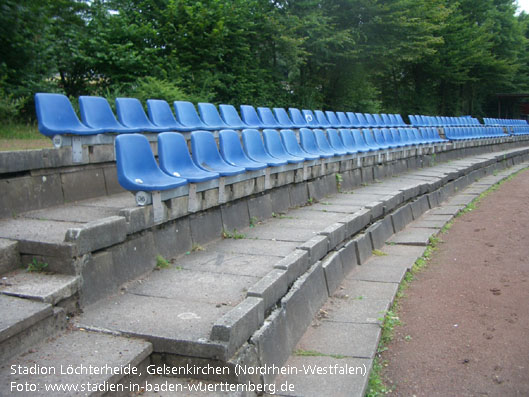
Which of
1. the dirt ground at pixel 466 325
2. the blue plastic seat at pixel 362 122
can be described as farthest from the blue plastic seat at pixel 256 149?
the blue plastic seat at pixel 362 122

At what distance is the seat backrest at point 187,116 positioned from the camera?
6993mm

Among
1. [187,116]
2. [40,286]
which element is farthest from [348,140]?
[40,286]

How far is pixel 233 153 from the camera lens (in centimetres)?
551

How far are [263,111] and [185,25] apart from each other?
443 centimetres

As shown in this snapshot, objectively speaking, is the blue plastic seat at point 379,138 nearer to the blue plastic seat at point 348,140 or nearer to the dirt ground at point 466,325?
the blue plastic seat at point 348,140

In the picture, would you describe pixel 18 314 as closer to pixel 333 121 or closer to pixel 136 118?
pixel 136 118

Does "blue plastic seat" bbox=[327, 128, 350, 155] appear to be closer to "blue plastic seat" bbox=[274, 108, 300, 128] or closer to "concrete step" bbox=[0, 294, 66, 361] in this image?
"blue plastic seat" bbox=[274, 108, 300, 128]

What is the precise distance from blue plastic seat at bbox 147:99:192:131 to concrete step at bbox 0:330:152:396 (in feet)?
13.6

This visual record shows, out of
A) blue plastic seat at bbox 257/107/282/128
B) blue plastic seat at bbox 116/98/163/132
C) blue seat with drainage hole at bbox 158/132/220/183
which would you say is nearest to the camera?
blue seat with drainage hole at bbox 158/132/220/183

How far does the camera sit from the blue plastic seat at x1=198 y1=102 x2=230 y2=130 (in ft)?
24.8

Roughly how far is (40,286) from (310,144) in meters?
5.42

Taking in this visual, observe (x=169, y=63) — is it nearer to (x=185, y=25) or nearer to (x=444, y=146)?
(x=185, y=25)

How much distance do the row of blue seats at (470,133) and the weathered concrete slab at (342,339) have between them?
1300cm

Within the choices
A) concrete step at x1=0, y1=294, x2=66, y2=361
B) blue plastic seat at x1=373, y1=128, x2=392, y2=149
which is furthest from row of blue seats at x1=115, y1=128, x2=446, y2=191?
blue plastic seat at x1=373, y1=128, x2=392, y2=149
